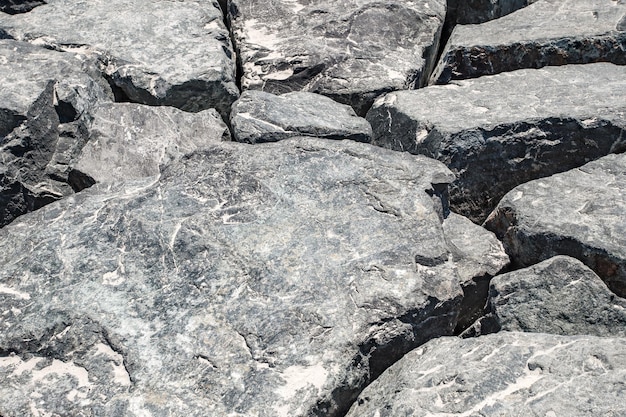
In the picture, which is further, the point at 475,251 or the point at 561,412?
the point at 475,251

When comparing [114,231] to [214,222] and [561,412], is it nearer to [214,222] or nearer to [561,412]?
[214,222]

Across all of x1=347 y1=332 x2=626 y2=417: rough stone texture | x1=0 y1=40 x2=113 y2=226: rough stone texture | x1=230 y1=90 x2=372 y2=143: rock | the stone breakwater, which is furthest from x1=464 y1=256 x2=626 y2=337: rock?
x1=0 y1=40 x2=113 y2=226: rough stone texture

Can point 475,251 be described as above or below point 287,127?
below

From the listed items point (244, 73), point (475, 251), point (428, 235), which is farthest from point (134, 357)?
point (244, 73)

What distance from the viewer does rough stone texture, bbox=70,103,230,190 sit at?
2709 millimetres

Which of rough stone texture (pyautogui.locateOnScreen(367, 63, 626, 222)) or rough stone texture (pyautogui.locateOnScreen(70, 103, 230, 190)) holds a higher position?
rough stone texture (pyautogui.locateOnScreen(367, 63, 626, 222))

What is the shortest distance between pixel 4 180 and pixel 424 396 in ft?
4.64

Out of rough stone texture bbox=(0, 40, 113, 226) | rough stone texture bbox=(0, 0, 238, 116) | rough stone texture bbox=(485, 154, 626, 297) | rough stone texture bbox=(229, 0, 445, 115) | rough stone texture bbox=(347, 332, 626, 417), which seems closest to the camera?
rough stone texture bbox=(347, 332, 626, 417)

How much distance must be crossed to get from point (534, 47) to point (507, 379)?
1762 millimetres

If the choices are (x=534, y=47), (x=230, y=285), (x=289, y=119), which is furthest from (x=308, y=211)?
(x=534, y=47)

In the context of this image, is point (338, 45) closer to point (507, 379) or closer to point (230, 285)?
point (230, 285)

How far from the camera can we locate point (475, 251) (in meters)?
2.57

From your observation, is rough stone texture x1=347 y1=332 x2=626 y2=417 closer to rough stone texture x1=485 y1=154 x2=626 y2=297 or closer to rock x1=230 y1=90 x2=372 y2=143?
rough stone texture x1=485 y1=154 x2=626 y2=297

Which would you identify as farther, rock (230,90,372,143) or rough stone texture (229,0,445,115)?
rough stone texture (229,0,445,115)
